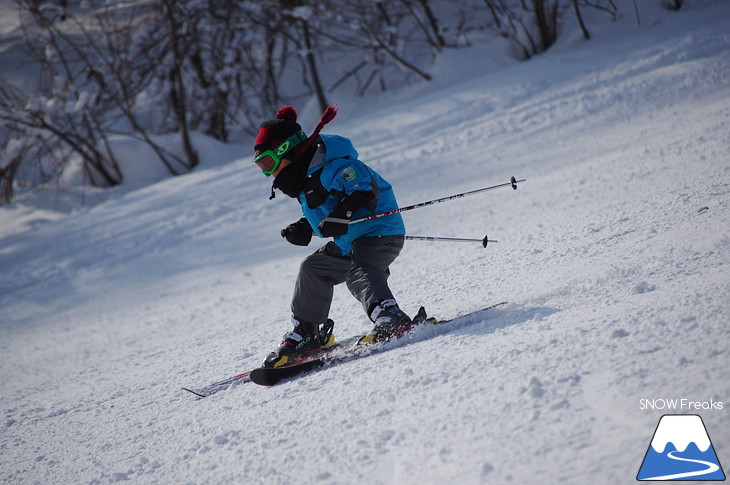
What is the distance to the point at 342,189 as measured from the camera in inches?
114

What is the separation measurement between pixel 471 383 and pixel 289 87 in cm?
1367

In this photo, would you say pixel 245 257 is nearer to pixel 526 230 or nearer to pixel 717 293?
pixel 526 230

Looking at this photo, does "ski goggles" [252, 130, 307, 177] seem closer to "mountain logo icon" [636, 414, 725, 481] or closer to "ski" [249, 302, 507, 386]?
"ski" [249, 302, 507, 386]

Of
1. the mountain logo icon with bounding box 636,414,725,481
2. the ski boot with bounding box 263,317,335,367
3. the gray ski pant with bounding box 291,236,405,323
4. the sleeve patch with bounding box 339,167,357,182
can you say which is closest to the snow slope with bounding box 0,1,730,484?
the mountain logo icon with bounding box 636,414,725,481

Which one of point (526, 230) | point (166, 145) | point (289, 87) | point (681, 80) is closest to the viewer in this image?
point (526, 230)

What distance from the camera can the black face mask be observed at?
3.02 metres

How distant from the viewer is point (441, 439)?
1844 millimetres

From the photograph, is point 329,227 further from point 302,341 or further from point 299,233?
point 302,341

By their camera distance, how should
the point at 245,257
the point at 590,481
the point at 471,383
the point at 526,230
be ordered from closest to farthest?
1. the point at 590,481
2. the point at 471,383
3. the point at 526,230
4. the point at 245,257

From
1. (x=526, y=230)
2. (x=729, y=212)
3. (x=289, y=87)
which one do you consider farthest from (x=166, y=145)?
(x=729, y=212)

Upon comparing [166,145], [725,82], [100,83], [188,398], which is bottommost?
[188,398]

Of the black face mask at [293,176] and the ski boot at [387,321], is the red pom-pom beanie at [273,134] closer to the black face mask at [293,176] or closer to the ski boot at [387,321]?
the black face mask at [293,176]

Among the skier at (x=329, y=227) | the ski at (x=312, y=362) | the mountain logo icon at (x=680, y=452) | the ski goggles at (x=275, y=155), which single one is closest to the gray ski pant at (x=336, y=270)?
the skier at (x=329, y=227)

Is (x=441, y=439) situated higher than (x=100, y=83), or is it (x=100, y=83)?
(x=100, y=83)
